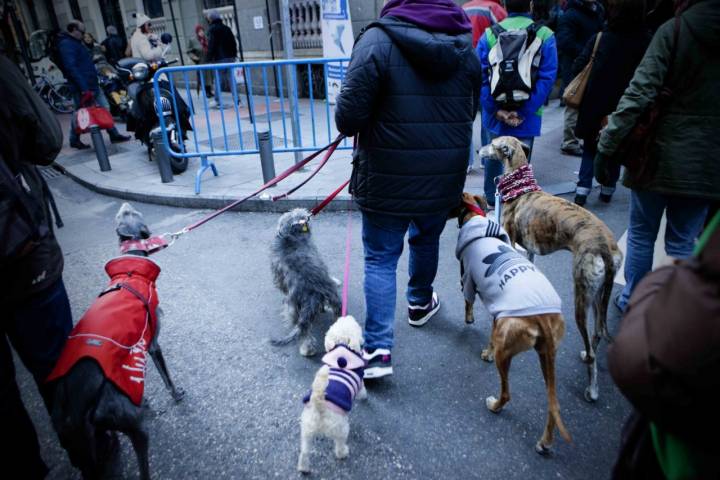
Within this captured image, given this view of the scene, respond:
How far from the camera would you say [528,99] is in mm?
4430

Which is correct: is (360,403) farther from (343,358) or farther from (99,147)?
(99,147)

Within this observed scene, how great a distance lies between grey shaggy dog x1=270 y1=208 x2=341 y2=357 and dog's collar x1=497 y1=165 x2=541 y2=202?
5.17 ft

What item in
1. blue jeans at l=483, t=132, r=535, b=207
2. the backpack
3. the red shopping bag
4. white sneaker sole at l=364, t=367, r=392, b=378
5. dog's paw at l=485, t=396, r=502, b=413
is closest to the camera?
dog's paw at l=485, t=396, r=502, b=413

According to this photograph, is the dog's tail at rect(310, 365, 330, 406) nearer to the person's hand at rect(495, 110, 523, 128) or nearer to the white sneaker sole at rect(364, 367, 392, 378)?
the white sneaker sole at rect(364, 367, 392, 378)

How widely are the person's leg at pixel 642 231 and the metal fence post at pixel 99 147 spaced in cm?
734

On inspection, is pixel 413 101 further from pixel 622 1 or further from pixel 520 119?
pixel 622 1

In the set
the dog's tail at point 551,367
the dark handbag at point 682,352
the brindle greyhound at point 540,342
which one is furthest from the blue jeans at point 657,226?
the dark handbag at point 682,352

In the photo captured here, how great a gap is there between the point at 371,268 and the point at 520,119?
110 inches

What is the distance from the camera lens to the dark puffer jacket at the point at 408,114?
2211 millimetres

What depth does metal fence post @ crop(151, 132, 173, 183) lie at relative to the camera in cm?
614

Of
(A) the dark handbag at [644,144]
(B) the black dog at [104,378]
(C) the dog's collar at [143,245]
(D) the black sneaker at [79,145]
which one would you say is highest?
(A) the dark handbag at [644,144]

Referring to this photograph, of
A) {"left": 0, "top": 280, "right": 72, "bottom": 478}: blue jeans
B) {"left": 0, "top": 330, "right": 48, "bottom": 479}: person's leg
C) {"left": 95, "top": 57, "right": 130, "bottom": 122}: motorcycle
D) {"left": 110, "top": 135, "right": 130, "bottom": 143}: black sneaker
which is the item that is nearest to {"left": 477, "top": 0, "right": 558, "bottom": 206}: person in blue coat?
{"left": 0, "top": 280, "right": 72, "bottom": 478}: blue jeans

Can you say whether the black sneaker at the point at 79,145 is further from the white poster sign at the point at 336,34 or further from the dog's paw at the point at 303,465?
the dog's paw at the point at 303,465

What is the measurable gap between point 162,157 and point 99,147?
1.62 meters
